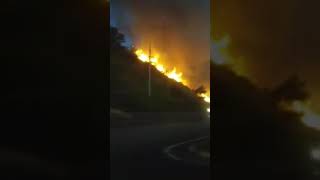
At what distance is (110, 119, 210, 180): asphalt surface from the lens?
288 centimetres

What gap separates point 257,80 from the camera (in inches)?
113

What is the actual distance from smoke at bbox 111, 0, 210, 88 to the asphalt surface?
343 mm

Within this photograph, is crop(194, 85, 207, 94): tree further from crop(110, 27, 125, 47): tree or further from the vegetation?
crop(110, 27, 125, 47): tree

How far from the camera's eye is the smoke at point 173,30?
291 centimetres

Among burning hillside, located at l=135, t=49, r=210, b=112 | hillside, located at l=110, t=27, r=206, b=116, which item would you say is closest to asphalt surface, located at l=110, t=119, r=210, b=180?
hillside, located at l=110, t=27, r=206, b=116

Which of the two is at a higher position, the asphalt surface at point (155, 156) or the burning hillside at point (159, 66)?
the burning hillside at point (159, 66)

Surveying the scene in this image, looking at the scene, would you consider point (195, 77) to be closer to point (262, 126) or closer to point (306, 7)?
point (262, 126)

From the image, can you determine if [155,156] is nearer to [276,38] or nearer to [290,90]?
[290,90]

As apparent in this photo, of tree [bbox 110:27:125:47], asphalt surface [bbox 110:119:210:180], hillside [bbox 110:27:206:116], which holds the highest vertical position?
tree [bbox 110:27:125:47]

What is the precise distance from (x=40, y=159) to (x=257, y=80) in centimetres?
156

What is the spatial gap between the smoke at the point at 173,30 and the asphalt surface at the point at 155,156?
1.12 ft

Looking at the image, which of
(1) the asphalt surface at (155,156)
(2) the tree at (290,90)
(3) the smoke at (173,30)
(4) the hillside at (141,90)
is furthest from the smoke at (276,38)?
(1) the asphalt surface at (155,156)

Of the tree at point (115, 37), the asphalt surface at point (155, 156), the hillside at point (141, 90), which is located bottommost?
the asphalt surface at point (155, 156)

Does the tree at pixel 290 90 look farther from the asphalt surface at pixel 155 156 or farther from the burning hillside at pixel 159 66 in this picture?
the burning hillside at pixel 159 66
